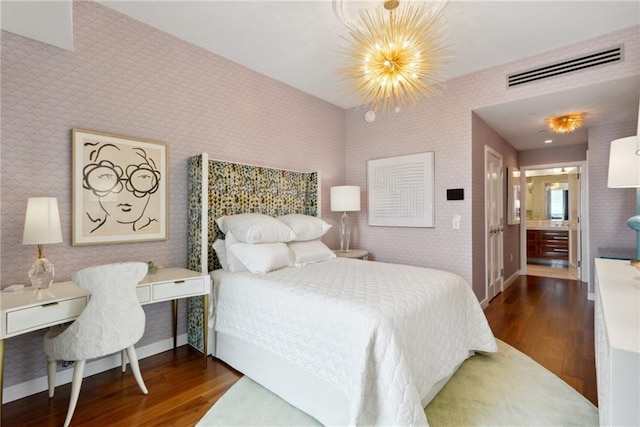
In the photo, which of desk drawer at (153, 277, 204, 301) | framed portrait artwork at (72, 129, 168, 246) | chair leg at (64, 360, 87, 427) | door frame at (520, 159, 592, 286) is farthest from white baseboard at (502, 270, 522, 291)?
chair leg at (64, 360, 87, 427)

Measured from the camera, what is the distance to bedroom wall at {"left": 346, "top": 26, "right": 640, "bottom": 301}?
3128mm

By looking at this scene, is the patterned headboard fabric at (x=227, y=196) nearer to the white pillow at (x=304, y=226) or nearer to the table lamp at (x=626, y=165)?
the white pillow at (x=304, y=226)

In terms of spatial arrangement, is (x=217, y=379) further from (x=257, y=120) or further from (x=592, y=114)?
(x=592, y=114)

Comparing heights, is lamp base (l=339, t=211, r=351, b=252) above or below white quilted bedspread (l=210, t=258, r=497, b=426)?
above

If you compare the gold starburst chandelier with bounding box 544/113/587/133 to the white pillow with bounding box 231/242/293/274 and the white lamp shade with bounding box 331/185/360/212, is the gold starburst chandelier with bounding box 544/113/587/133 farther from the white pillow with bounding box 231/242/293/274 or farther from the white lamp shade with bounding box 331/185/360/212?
the white pillow with bounding box 231/242/293/274

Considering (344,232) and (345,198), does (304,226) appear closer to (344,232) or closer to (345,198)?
(345,198)

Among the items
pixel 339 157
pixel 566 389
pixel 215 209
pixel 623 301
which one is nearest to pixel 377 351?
pixel 623 301

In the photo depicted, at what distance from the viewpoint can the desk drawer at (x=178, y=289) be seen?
2229mm

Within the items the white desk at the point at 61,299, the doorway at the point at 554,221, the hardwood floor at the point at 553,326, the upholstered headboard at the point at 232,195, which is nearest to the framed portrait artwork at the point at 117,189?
the upholstered headboard at the point at 232,195

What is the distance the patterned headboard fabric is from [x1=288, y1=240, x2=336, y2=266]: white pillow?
2.00ft

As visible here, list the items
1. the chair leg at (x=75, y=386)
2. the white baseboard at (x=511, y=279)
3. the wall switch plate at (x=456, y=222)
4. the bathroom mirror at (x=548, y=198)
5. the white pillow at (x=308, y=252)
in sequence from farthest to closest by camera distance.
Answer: the bathroom mirror at (x=548, y=198)
the white baseboard at (x=511, y=279)
the wall switch plate at (x=456, y=222)
the white pillow at (x=308, y=252)
the chair leg at (x=75, y=386)

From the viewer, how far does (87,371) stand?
2.33m

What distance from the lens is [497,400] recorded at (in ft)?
6.57

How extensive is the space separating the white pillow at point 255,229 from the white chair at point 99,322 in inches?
35.5
